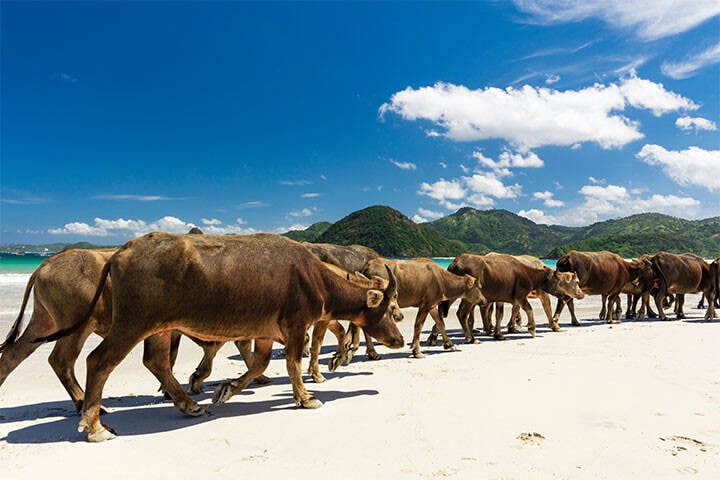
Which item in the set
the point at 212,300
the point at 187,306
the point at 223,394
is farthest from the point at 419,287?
the point at 187,306

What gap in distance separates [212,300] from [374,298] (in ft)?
9.28

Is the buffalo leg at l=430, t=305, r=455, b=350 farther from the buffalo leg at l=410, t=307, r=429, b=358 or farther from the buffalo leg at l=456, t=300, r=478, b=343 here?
the buffalo leg at l=456, t=300, r=478, b=343

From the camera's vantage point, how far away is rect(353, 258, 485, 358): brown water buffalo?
11.2 metres

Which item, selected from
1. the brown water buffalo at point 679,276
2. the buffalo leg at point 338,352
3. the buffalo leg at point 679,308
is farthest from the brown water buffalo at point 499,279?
the buffalo leg at point 679,308

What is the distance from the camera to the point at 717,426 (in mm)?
5762

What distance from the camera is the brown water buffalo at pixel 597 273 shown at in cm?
1791

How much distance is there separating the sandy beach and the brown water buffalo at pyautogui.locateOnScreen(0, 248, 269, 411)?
0.67 metres

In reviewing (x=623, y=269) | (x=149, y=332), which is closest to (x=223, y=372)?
(x=149, y=332)

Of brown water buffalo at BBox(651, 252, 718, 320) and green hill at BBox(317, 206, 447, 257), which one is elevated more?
green hill at BBox(317, 206, 447, 257)

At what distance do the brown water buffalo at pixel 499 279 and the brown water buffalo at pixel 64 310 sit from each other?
31.9ft

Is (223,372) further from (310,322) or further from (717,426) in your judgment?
(717,426)

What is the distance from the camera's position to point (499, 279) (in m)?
14.6

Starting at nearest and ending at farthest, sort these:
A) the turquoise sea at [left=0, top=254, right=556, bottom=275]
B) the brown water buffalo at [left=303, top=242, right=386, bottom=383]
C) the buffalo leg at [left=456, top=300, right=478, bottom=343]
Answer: the brown water buffalo at [left=303, top=242, right=386, bottom=383]
the buffalo leg at [left=456, top=300, right=478, bottom=343]
the turquoise sea at [left=0, top=254, right=556, bottom=275]

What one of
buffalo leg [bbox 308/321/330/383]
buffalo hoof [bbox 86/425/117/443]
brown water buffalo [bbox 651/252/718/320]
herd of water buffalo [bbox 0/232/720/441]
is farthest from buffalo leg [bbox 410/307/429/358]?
brown water buffalo [bbox 651/252/718/320]
